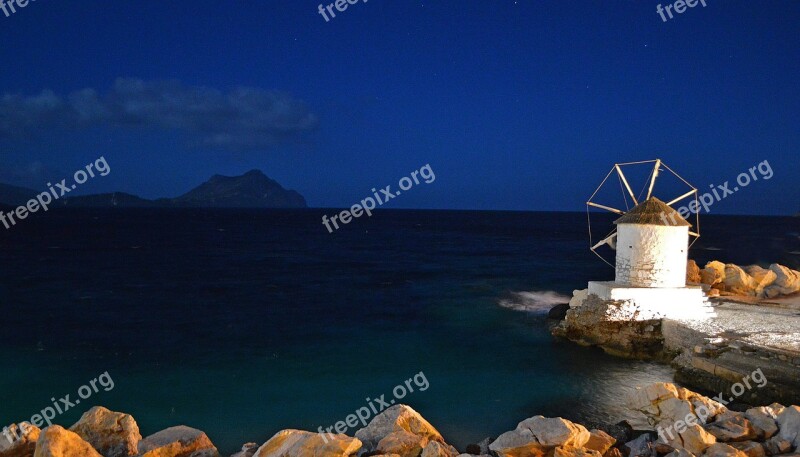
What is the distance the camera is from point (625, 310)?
17.7 meters

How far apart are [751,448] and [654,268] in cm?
1011

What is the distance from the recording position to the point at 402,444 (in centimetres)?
864

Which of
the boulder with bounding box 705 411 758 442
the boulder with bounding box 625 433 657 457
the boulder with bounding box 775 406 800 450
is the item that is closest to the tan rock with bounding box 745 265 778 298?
the boulder with bounding box 775 406 800 450

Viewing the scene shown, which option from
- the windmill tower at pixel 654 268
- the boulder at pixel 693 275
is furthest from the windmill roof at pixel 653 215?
the boulder at pixel 693 275

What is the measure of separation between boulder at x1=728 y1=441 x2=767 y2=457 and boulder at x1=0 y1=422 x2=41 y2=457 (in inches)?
459

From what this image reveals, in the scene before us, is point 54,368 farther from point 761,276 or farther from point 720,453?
point 761,276

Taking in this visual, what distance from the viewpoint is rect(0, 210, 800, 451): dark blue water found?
14312mm

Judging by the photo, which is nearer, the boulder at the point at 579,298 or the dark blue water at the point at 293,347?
the dark blue water at the point at 293,347

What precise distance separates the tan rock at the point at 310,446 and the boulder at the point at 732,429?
6.41 meters

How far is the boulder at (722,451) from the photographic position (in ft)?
27.1

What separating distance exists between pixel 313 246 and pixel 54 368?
48.4m

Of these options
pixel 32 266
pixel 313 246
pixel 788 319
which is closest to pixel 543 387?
pixel 788 319

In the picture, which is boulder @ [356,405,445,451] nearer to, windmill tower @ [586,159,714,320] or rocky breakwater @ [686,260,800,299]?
windmill tower @ [586,159,714,320]

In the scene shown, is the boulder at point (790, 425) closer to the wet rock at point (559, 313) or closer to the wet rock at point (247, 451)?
the wet rock at point (247, 451)
